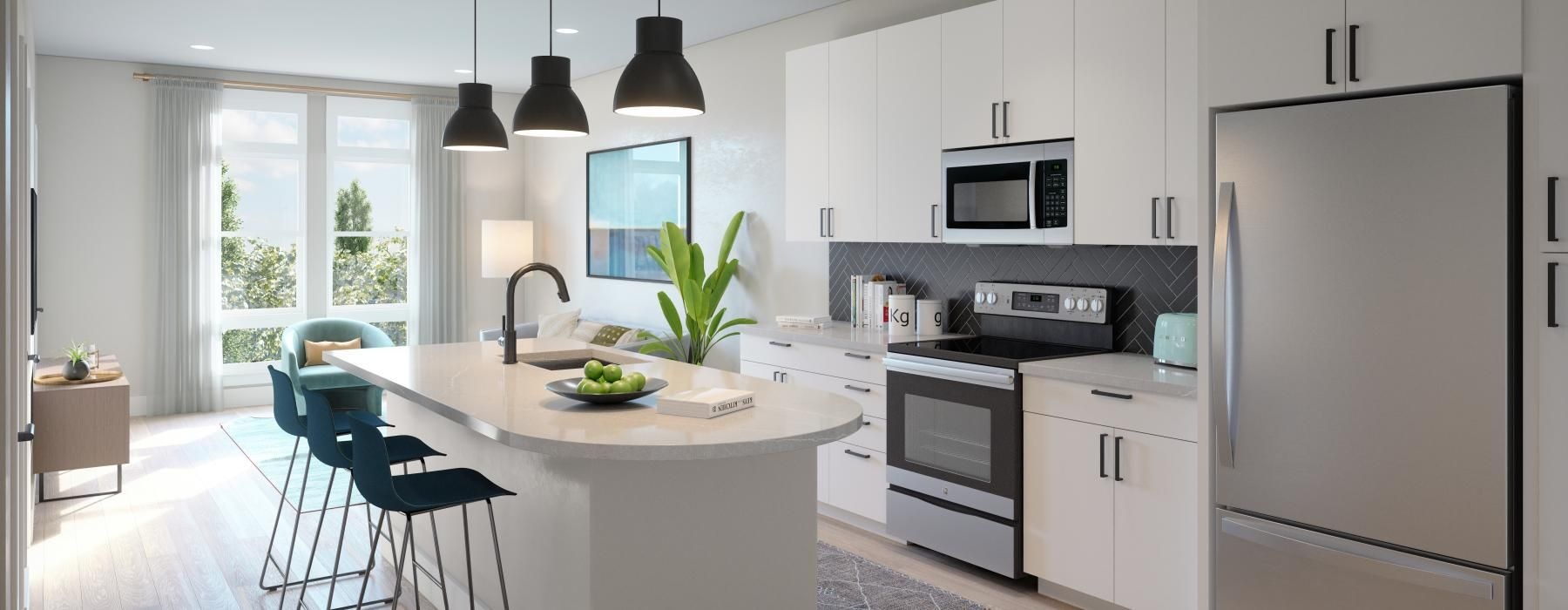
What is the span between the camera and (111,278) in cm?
750

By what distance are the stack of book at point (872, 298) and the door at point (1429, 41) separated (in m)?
2.57

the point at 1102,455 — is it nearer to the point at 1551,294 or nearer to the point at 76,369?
the point at 1551,294

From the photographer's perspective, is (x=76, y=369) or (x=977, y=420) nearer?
(x=977, y=420)

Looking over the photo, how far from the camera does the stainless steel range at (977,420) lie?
387 centimetres

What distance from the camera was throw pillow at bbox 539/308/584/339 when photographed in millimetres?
7457

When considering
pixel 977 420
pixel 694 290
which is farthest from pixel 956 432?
pixel 694 290

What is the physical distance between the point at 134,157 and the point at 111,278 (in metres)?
0.87

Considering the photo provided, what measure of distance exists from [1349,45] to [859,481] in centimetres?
264

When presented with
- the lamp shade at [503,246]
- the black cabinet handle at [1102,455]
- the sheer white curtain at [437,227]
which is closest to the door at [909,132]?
the black cabinet handle at [1102,455]

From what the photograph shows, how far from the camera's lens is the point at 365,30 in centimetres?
629

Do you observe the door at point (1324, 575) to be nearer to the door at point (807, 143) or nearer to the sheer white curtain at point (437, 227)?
the door at point (807, 143)

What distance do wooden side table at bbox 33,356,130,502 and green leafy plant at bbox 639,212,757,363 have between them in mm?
2643

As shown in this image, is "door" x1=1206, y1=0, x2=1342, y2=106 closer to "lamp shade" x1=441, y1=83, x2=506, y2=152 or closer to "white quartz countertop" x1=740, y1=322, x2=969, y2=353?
"white quartz countertop" x1=740, y1=322, x2=969, y2=353

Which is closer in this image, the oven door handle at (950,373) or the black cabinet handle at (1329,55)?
the black cabinet handle at (1329,55)
